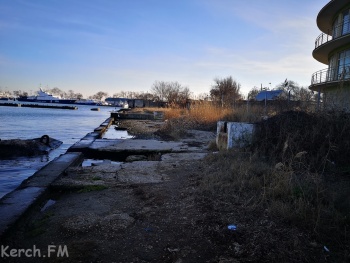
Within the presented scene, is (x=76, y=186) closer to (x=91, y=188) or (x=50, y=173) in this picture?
(x=91, y=188)

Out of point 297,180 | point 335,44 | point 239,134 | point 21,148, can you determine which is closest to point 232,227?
point 297,180

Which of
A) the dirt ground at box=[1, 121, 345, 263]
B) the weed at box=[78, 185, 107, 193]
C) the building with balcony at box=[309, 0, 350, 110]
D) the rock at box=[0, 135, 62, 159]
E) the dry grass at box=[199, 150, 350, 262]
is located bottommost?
the rock at box=[0, 135, 62, 159]

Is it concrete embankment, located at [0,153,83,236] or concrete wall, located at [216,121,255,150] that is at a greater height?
concrete wall, located at [216,121,255,150]

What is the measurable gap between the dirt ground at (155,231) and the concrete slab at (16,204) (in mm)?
122

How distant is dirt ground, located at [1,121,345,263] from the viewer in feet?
7.99

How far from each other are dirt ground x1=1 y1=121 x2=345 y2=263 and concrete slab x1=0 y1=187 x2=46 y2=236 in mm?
122

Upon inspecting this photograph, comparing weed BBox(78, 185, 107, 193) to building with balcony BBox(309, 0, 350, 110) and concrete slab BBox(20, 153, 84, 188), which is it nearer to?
concrete slab BBox(20, 153, 84, 188)

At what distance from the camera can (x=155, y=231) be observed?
2898 millimetres

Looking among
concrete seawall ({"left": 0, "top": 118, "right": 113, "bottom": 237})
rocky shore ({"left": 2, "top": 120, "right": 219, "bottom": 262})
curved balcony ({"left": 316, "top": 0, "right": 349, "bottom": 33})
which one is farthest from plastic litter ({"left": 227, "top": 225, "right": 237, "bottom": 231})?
curved balcony ({"left": 316, "top": 0, "right": 349, "bottom": 33})

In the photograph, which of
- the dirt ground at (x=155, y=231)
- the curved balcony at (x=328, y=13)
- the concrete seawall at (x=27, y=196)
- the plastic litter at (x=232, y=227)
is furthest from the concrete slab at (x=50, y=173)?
the curved balcony at (x=328, y=13)

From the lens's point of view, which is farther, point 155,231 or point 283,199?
point 283,199

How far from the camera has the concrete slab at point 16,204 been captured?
2.93 meters

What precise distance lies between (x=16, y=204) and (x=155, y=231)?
74.3 inches

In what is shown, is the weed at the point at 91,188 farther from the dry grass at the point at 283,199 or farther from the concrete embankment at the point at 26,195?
the dry grass at the point at 283,199
